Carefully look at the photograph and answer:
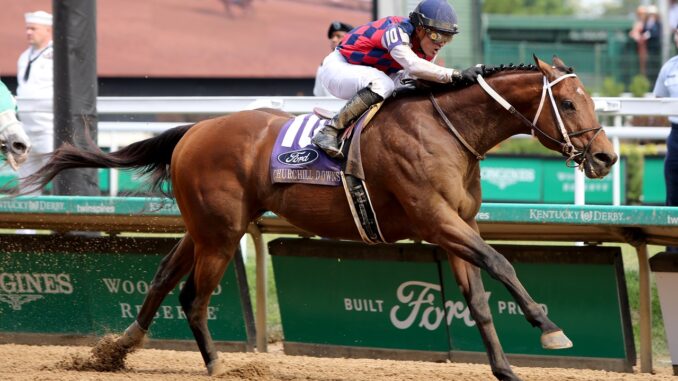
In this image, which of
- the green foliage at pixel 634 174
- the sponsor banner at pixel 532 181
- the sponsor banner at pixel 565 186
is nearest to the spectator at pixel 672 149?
the sponsor banner at pixel 565 186

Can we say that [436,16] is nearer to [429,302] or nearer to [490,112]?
[490,112]

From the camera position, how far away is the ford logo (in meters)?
5.91

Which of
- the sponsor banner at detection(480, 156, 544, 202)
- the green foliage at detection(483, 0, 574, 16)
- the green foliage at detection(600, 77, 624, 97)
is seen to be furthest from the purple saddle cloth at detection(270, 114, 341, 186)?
the green foliage at detection(483, 0, 574, 16)

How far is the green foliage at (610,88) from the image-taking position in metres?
18.7

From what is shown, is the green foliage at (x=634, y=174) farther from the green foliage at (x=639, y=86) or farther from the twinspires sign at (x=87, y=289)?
the twinspires sign at (x=87, y=289)

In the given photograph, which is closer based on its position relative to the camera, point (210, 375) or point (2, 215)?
point (210, 375)

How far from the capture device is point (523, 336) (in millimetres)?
6863

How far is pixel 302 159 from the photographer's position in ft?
19.5

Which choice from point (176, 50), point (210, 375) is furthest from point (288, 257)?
point (176, 50)

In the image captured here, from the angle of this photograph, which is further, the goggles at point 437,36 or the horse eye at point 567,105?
the goggles at point 437,36

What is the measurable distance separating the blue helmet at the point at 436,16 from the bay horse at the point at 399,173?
12.6 inches

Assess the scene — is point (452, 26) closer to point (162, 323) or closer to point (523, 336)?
point (523, 336)

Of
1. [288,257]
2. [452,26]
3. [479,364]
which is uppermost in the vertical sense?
[452,26]

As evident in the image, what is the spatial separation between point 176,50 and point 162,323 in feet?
39.9
